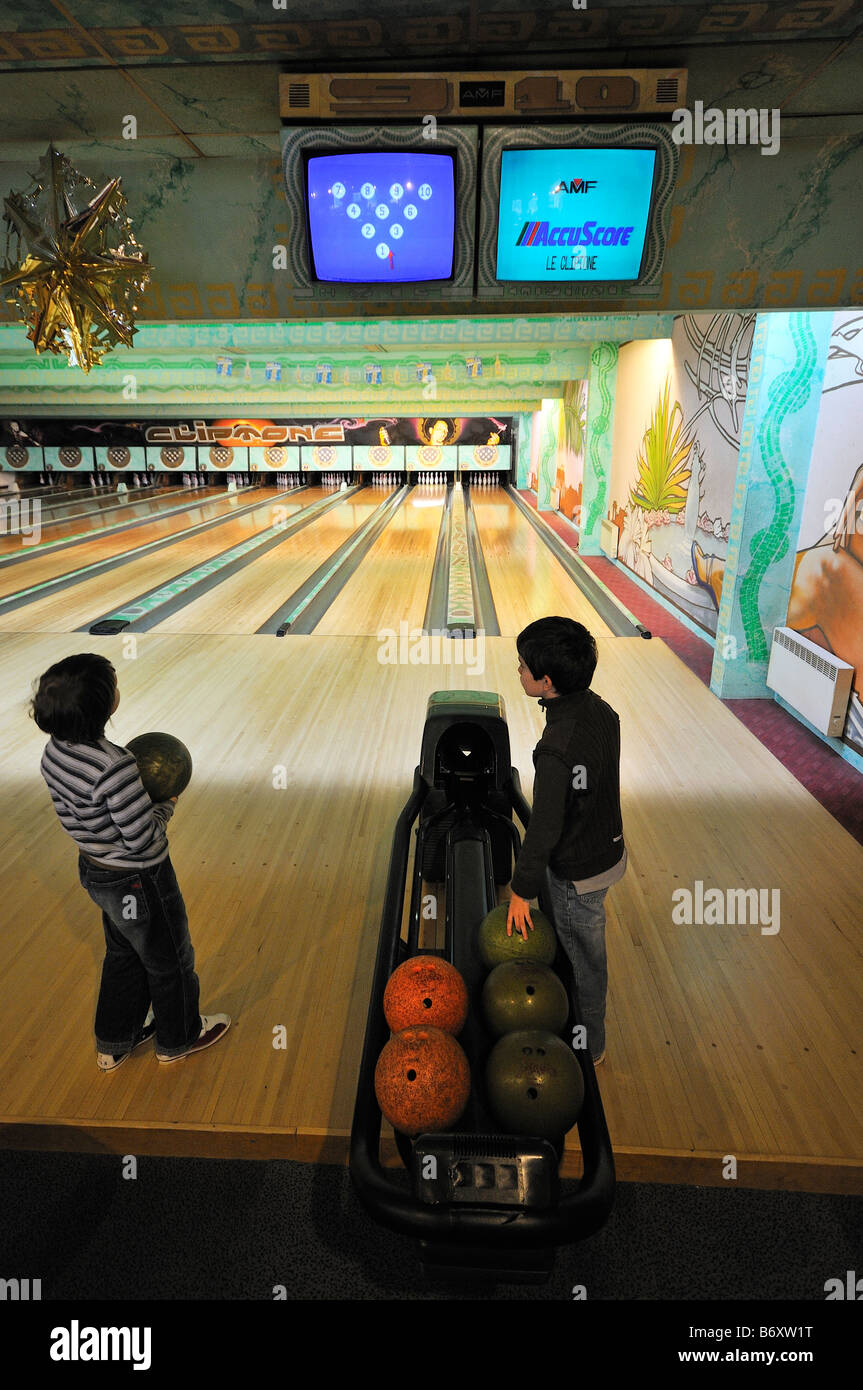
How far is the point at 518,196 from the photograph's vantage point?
2533 mm

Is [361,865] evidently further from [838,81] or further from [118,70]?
[838,81]

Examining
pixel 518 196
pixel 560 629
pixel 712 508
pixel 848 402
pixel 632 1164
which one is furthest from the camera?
pixel 712 508

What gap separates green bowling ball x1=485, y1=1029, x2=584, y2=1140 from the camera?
117 cm

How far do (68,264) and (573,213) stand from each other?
1.70 metres

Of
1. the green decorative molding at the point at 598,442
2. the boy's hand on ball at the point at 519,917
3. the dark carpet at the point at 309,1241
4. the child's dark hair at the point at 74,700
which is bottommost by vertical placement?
the dark carpet at the point at 309,1241

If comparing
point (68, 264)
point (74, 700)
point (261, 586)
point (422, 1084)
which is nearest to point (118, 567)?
point (261, 586)

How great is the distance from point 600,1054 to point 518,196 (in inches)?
107

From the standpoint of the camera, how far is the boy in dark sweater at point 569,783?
4.77 feet

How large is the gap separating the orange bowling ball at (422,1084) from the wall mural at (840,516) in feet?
9.90

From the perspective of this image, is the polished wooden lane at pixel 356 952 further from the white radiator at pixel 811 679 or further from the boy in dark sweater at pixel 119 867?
the white radiator at pixel 811 679

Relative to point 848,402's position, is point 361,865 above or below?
below

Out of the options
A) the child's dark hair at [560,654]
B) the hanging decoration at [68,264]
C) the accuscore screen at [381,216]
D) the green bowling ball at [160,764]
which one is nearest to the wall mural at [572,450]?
the accuscore screen at [381,216]

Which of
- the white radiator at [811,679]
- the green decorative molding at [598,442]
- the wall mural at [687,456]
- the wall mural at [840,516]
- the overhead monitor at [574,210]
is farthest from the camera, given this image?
the green decorative molding at [598,442]
